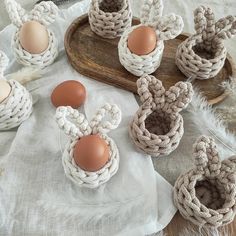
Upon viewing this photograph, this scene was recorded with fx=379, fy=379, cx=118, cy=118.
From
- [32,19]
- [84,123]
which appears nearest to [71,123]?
[84,123]

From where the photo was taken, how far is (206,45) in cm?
60

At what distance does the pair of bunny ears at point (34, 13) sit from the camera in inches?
23.4

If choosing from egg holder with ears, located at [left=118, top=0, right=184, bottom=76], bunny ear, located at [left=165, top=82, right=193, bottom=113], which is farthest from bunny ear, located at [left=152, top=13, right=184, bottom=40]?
bunny ear, located at [left=165, top=82, right=193, bottom=113]

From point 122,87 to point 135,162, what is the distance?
14cm

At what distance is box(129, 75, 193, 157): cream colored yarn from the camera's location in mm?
501

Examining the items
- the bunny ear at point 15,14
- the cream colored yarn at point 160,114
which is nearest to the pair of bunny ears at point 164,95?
the cream colored yarn at point 160,114

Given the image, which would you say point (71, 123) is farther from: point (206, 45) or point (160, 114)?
point (206, 45)

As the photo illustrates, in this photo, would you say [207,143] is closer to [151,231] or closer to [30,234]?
[151,231]

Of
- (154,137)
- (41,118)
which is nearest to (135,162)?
(154,137)

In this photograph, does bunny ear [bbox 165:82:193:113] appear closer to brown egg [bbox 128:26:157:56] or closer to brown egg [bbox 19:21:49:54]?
brown egg [bbox 128:26:157:56]

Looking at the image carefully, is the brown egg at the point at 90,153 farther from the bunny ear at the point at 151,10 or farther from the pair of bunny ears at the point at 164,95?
the bunny ear at the point at 151,10

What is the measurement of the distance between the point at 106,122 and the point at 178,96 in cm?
10

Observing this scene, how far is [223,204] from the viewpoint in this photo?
47 centimetres

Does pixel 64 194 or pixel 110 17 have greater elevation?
pixel 110 17
